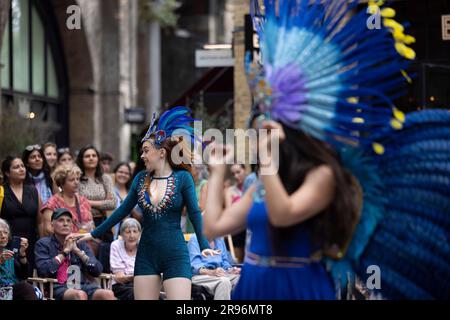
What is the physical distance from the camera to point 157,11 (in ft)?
99.7

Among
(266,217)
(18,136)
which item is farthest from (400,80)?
(18,136)

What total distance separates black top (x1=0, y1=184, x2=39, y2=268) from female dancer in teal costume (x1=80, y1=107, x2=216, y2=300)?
9.00 feet

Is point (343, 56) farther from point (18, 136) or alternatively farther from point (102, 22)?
point (102, 22)

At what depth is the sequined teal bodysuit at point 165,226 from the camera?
7035 millimetres

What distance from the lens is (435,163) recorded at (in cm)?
520


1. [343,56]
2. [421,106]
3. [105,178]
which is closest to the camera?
[343,56]

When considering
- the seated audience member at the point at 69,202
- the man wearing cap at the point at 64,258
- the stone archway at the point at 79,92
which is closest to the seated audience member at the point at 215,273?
the man wearing cap at the point at 64,258

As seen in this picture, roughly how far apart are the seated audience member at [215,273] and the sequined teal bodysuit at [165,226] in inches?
51.1

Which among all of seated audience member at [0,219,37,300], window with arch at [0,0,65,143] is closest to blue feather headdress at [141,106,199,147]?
seated audience member at [0,219,37,300]

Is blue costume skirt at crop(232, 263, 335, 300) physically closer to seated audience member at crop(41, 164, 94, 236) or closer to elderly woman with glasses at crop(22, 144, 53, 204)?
seated audience member at crop(41, 164, 94, 236)

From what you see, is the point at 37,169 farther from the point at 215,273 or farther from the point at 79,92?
the point at 79,92

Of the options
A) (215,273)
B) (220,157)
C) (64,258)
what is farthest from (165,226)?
(220,157)

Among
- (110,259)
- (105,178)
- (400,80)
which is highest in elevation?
(400,80)

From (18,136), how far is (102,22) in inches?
321
